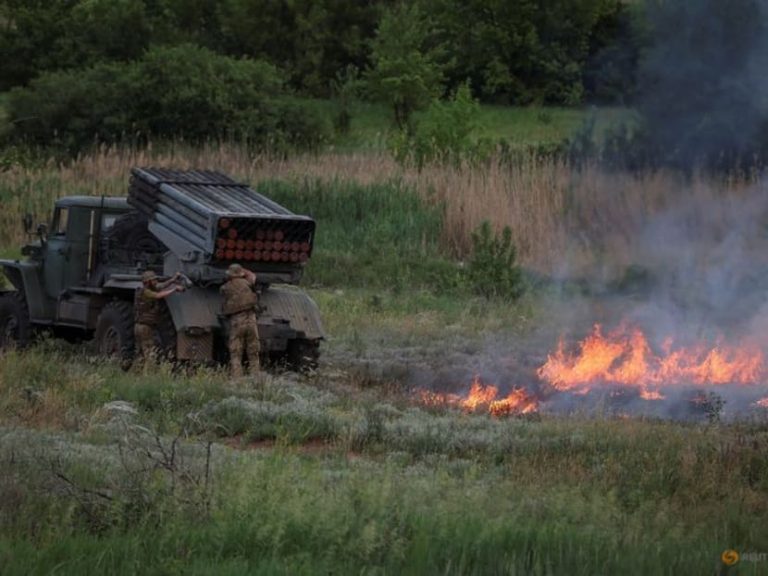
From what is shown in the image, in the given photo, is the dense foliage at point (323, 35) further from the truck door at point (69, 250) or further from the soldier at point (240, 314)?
the soldier at point (240, 314)

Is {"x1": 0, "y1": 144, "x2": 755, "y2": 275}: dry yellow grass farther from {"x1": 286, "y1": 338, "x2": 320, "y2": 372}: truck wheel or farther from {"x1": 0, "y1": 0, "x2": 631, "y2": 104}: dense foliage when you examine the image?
{"x1": 286, "y1": 338, "x2": 320, "y2": 372}: truck wheel

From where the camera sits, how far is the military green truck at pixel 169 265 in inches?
658

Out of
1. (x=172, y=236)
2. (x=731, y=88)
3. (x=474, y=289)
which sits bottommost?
(x=474, y=289)

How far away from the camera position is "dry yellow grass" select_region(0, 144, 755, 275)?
23609 millimetres

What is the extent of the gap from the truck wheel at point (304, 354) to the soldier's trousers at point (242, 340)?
37.9 inches

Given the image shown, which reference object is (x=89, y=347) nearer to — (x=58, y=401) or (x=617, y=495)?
(x=58, y=401)

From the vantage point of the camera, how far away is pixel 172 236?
1723 centimetres

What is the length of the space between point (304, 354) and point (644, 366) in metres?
3.77

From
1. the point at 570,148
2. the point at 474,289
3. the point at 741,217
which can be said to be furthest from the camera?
the point at 570,148

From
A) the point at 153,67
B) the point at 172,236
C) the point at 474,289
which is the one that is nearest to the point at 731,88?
the point at 474,289

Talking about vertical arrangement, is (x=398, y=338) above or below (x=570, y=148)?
below

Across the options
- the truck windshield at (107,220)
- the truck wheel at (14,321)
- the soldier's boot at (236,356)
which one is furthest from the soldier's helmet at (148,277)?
the truck wheel at (14,321)

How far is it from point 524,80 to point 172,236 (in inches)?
1230

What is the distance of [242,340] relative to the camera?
16391 millimetres
